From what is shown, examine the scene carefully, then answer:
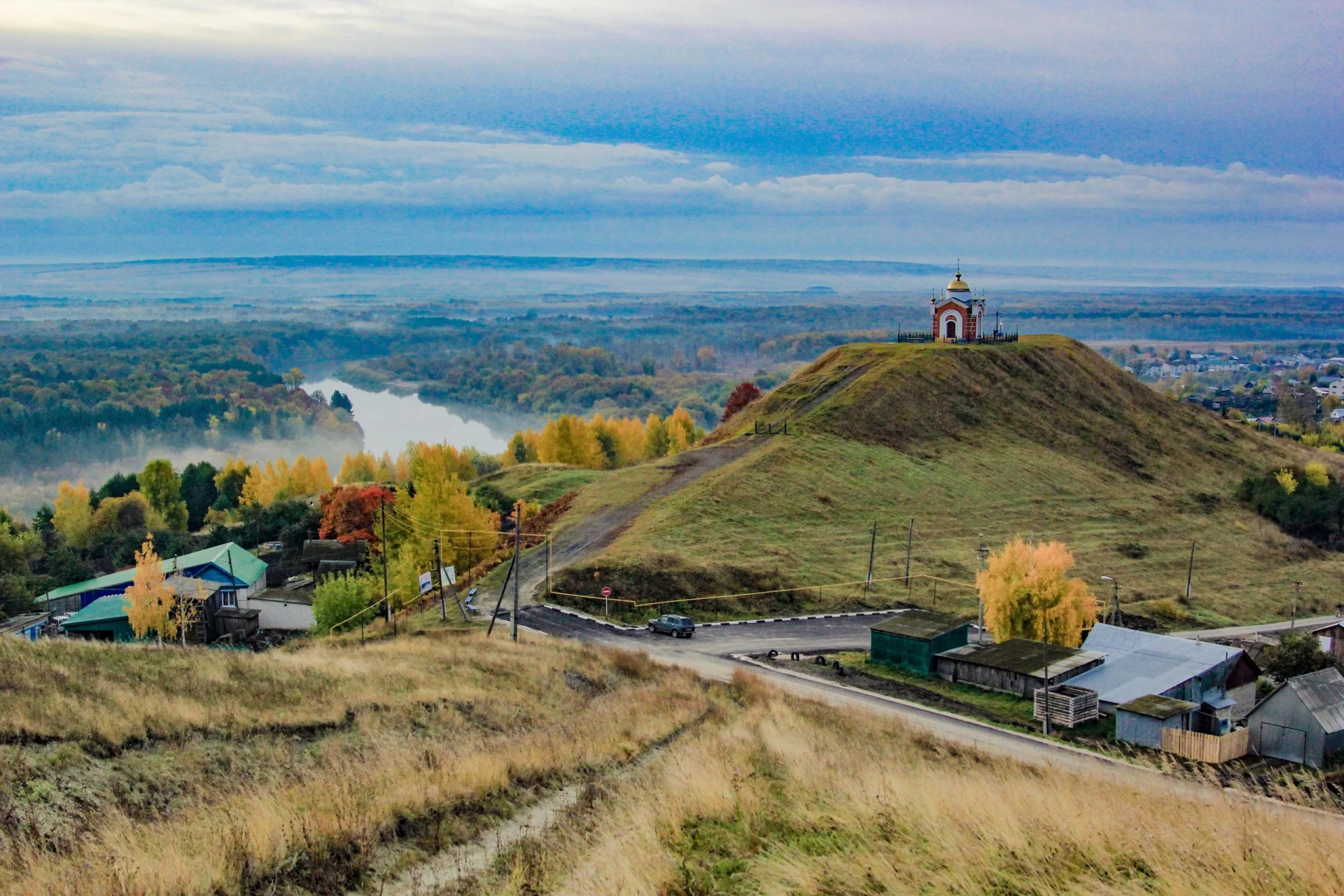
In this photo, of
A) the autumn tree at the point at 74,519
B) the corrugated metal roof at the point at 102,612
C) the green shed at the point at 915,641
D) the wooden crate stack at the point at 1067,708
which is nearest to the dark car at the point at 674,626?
the green shed at the point at 915,641

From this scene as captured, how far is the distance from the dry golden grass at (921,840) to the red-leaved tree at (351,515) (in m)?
65.6

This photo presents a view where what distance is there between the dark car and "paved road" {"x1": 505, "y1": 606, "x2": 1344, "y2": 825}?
1.36ft

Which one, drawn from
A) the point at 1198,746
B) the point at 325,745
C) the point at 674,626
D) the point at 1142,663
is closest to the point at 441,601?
the point at 674,626

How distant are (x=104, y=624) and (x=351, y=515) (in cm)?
2068

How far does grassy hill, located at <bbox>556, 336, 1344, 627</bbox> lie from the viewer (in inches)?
2301

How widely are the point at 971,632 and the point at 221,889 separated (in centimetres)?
4616

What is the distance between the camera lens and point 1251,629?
192 ft

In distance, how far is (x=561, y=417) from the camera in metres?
117

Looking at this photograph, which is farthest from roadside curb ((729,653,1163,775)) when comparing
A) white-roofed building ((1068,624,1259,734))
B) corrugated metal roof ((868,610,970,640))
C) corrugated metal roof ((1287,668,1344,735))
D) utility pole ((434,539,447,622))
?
utility pole ((434,539,447,622))

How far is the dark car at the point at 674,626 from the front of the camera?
4656 cm

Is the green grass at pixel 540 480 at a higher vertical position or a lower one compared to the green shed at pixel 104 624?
higher

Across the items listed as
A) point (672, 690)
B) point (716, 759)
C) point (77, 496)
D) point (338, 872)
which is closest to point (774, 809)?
point (716, 759)

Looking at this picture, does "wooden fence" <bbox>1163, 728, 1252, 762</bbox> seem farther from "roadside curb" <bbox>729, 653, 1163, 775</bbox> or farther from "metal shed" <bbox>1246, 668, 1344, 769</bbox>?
"roadside curb" <bbox>729, 653, 1163, 775</bbox>

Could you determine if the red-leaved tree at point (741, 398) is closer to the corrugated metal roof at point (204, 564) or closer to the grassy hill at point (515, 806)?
the corrugated metal roof at point (204, 564)
